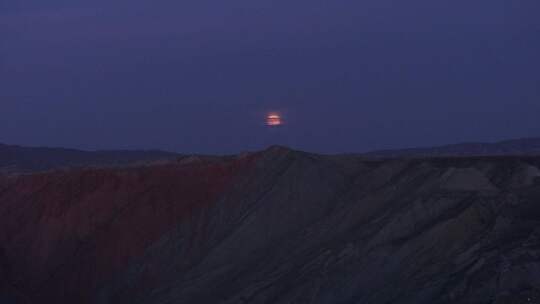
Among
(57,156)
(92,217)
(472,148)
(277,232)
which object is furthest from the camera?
(57,156)

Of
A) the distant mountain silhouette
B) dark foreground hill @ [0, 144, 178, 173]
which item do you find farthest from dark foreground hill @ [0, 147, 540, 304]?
dark foreground hill @ [0, 144, 178, 173]

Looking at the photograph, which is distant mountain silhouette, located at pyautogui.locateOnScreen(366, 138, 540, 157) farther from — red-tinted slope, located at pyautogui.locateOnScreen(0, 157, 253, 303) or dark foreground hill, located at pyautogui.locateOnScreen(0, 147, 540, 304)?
dark foreground hill, located at pyautogui.locateOnScreen(0, 147, 540, 304)

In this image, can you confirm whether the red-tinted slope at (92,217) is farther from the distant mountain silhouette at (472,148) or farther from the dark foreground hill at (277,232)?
the distant mountain silhouette at (472,148)

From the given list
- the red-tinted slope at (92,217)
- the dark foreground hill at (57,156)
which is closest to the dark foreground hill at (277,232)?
the red-tinted slope at (92,217)

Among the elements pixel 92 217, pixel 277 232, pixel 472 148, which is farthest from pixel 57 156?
pixel 277 232

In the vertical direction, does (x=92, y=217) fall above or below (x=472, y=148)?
below

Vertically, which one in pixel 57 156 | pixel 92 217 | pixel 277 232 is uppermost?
pixel 57 156

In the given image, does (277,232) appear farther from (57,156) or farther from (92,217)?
(57,156)

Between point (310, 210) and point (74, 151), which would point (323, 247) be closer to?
point (310, 210)
